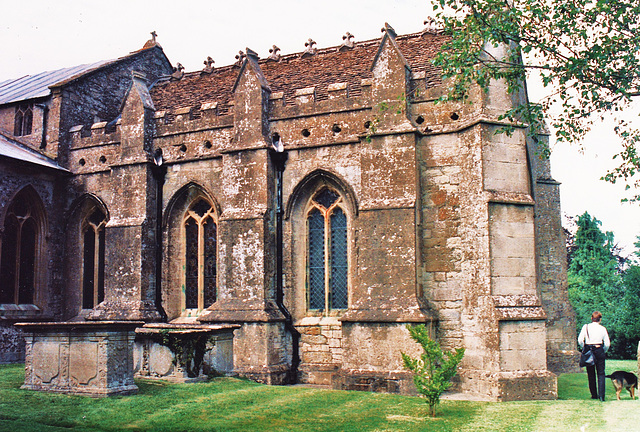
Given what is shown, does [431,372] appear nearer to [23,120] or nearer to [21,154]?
[21,154]

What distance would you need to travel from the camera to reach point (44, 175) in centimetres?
1844

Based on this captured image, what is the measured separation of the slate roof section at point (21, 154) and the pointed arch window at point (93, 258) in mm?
1745

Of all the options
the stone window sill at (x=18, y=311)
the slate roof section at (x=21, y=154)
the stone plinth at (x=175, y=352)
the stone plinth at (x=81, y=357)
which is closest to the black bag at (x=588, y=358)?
the stone plinth at (x=175, y=352)

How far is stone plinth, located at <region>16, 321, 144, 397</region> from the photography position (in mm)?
10383

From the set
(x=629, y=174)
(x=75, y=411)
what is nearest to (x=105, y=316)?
(x=75, y=411)

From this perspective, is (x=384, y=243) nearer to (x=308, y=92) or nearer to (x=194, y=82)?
(x=308, y=92)

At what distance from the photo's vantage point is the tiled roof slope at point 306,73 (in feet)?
56.0

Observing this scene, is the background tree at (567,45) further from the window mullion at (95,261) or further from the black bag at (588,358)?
the window mullion at (95,261)

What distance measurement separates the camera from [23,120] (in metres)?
19.8

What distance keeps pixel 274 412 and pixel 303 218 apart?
21.6ft

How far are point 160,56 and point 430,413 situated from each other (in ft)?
→ 54.8

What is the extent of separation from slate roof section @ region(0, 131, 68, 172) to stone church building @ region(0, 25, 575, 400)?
11 centimetres

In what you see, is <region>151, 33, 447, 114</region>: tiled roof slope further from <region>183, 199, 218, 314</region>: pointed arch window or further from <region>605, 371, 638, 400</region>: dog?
<region>605, 371, 638, 400</region>: dog

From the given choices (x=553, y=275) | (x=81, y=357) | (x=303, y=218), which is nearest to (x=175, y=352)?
(x=81, y=357)
